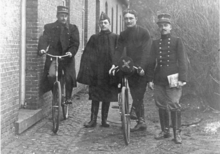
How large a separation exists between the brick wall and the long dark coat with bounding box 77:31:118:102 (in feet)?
4.73

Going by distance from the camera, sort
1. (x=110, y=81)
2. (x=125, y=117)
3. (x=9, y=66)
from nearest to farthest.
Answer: (x=125, y=117), (x=9, y=66), (x=110, y=81)

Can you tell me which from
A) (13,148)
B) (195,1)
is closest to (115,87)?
(13,148)

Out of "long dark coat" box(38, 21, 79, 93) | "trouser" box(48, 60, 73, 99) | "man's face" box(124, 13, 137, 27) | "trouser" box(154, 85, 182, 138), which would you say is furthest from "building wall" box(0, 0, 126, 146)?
"trouser" box(154, 85, 182, 138)

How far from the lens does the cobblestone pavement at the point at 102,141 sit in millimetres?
5930

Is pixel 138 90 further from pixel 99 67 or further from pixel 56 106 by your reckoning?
pixel 56 106

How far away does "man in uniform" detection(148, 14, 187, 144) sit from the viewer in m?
6.36

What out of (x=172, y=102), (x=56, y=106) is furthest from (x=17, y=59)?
(x=172, y=102)

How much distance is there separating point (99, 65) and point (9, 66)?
6.02ft

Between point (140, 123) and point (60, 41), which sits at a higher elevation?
point (60, 41)

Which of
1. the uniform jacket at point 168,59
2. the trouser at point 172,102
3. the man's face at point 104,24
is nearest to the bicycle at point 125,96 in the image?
the uniform jacket at point 168,59

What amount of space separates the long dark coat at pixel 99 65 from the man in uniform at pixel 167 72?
1067 millimetres

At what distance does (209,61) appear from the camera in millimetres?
9094

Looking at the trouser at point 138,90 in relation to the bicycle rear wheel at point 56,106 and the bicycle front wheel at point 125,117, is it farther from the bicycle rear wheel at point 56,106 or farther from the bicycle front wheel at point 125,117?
the bicycle rear wheel at point 56,106

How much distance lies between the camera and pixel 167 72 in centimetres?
647
